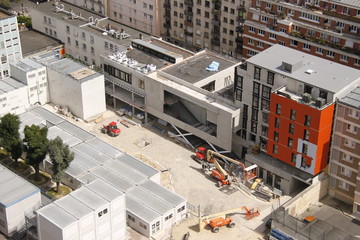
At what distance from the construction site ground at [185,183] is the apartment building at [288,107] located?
784 centimetres

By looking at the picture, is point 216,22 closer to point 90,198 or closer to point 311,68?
point 311,68

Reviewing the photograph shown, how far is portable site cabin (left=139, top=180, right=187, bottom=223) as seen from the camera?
110 meters

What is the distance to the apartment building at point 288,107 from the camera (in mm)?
109625

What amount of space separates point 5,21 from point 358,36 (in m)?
79.1

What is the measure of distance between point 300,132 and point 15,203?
165 feet

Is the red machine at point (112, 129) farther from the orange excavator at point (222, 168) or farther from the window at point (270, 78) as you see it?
the window at point (270, 78)

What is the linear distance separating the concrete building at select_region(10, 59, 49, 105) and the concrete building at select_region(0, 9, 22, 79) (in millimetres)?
5963

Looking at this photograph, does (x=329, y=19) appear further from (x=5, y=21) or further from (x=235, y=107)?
(x=5, y=21)

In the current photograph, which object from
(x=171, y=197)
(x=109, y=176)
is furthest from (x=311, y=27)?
(x=109, y=176)

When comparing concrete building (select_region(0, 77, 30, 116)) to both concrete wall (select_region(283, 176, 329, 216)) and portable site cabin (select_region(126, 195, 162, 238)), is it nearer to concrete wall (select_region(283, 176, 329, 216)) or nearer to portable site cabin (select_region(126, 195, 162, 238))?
portable site cabin (select_region(126, 195, 162, 238))

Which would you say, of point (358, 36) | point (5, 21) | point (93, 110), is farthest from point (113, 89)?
point (358, 36)

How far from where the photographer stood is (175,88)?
5133 inches

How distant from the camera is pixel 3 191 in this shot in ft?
352

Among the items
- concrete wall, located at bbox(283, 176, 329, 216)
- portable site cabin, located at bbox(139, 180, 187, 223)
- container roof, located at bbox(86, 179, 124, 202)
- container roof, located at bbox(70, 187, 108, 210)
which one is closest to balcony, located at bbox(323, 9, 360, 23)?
concrete wall, located at bbox(283, 176, 329, 216)
